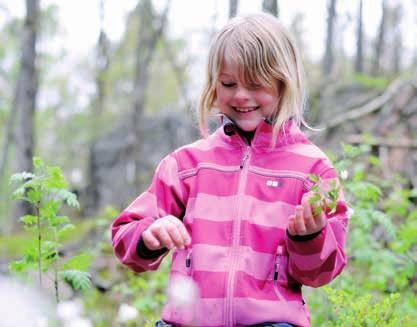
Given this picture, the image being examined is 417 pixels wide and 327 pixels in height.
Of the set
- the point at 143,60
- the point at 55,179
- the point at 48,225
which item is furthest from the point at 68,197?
the point at 143,60

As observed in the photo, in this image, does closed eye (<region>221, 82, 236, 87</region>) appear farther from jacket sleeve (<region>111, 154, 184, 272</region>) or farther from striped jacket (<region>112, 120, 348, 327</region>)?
jacket sleeve (<region>111, 154, 184, 272</region>)

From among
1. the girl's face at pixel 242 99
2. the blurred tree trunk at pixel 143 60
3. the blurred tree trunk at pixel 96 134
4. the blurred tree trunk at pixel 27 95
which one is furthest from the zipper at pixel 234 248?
the blurred tree trunk at pixel 96 134

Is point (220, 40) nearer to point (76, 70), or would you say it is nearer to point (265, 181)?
point (265, 181)

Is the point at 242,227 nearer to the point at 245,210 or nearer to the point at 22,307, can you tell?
the point at 245,210

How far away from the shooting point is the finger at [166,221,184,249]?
188 centimetres

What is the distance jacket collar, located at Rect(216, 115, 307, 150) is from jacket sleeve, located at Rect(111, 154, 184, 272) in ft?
0.83

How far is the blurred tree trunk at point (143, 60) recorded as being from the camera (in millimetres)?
10992

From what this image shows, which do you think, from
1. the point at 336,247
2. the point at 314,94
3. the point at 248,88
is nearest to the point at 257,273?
the point at 336,247

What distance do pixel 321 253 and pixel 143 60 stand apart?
33.8ft

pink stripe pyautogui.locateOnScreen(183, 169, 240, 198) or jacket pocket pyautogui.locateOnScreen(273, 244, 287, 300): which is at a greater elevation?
pink stripe pyautogui.locateOnScreen(183, 169, 240, 198)

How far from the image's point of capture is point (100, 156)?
49.9 feet

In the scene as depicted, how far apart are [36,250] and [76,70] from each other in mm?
33228

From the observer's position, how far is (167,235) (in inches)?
74.7

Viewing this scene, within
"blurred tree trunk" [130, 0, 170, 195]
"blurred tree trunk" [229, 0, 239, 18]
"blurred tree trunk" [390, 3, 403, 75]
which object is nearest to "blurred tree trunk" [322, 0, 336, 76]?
"blurred tree trunk" [130, 0, 170, 195]
